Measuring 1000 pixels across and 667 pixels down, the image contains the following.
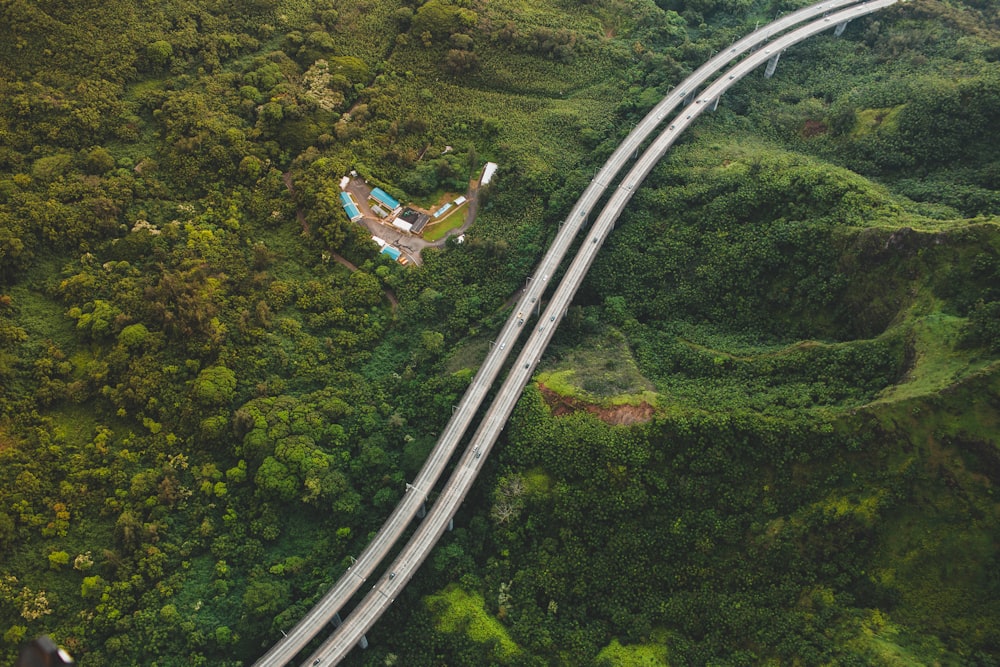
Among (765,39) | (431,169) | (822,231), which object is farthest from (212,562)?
(765,39)

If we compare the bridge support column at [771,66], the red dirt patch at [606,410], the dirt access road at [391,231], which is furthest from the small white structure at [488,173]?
the bridge support column at [771,66]

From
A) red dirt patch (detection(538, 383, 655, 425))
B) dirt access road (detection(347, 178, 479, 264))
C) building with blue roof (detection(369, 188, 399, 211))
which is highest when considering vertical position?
building with blue roof (detection(369, 188, 399, 211))

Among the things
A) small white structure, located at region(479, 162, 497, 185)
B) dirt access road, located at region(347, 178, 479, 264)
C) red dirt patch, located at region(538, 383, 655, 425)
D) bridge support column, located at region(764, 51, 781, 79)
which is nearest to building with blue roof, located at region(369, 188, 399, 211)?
dirt access road, located at region(347, 178, 479, 264)

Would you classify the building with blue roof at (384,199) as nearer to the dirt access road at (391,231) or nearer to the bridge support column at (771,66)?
the dirt access road at (391,231)

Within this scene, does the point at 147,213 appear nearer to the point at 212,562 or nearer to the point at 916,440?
the point at 212,562

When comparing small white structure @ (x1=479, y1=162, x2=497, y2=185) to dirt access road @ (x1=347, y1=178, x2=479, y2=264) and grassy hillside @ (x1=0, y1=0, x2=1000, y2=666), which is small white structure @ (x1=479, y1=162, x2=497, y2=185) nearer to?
grassy hillside @ (x1=0, y1=0, x2=1000, y2=666)

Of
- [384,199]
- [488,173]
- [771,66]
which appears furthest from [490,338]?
[771,66]
